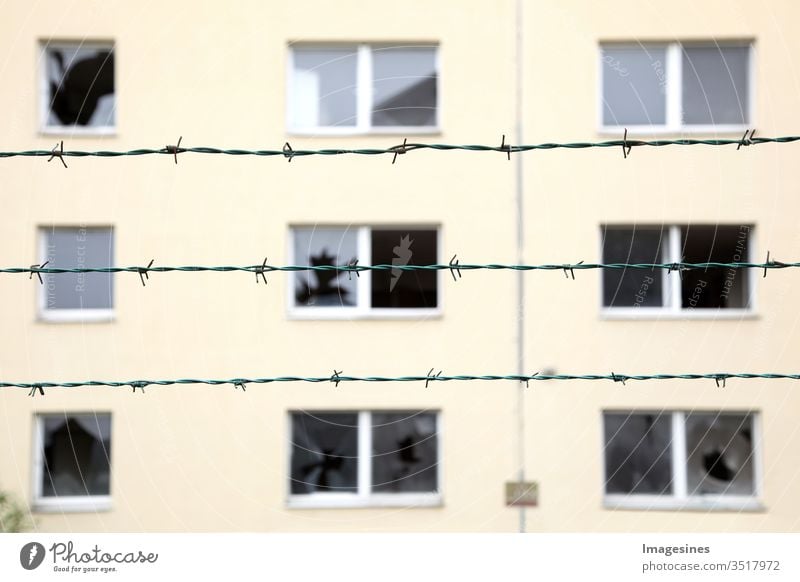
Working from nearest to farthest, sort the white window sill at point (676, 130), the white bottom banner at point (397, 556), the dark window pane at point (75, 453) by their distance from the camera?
1. the white bottom banner at point (397, 556)
2. the white window sill at point (676, 130)
3. the dark window pane at point (75, 453)

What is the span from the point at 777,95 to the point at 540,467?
282 centimetres

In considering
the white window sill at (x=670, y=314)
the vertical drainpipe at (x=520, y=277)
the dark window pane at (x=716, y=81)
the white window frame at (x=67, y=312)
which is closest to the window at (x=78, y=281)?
the white window frame at (x=67, y=312)

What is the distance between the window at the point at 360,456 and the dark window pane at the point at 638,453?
1.17 m

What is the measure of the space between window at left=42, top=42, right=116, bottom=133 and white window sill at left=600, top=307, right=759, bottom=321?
11.3 feet

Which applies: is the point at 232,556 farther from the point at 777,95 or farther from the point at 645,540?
the point at 777,95

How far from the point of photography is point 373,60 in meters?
6.65

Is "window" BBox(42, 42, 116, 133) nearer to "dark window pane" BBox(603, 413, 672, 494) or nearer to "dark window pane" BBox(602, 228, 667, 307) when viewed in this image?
"dark window pane" BBox(602, 228, 667, 307)

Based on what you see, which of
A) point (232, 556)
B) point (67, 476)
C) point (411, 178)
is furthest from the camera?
point (67, 476)

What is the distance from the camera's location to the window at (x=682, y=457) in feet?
22.5

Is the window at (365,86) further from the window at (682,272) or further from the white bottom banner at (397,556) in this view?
the white bottom banner at (397,556)

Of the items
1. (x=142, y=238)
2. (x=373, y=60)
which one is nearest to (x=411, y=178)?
(x=373, y=60)

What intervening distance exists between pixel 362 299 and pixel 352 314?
0.15 metres

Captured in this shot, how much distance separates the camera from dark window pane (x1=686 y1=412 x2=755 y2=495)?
22.6ft

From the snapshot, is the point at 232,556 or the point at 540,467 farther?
the point at 540,467
